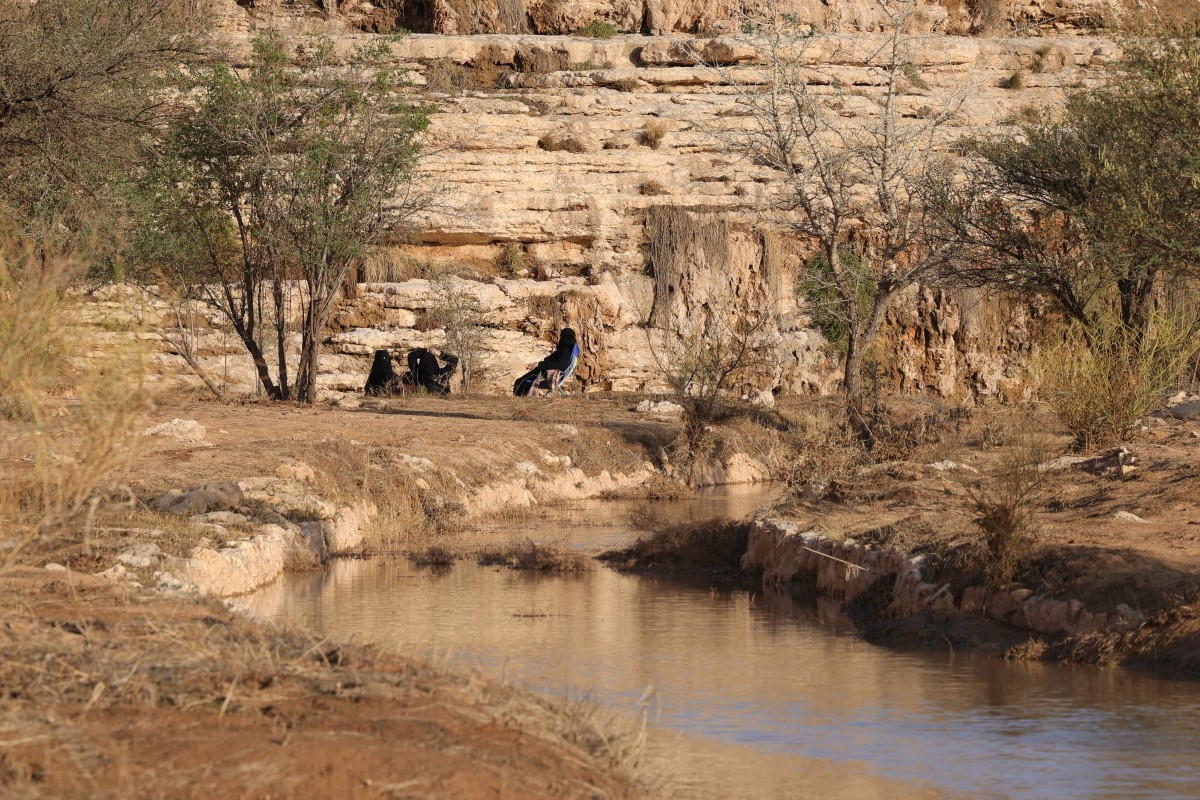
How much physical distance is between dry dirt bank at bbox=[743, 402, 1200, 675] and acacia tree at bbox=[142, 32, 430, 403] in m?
10.1

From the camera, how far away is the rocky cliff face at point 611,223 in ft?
96.8

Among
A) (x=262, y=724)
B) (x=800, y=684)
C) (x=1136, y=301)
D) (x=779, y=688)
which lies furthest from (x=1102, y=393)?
(x=262, y=724)

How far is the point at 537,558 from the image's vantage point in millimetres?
13805

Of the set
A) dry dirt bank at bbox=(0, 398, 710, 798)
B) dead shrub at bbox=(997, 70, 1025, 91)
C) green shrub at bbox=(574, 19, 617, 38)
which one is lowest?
dry dirt bank at bbox=(0, 398, 710, 798)

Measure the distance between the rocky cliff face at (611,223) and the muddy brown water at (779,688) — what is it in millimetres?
16291

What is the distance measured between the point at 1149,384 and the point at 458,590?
7503mm

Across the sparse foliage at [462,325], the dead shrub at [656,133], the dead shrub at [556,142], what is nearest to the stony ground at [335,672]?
the sparse foliage at [462,325]

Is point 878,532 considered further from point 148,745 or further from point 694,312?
point 694,312

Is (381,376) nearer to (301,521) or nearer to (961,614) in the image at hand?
(301,521)

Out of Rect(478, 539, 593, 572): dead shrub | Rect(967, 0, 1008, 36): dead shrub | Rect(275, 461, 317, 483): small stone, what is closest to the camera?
Rect(478, 539, 593, 572): dead shrub

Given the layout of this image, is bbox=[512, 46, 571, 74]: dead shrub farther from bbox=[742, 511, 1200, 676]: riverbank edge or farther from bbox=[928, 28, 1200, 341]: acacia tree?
bbox=[742, 511, 1200, 676]: riverbank edge

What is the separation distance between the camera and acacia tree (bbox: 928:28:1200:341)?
15.2 metres

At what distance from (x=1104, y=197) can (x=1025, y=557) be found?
9.18 meters

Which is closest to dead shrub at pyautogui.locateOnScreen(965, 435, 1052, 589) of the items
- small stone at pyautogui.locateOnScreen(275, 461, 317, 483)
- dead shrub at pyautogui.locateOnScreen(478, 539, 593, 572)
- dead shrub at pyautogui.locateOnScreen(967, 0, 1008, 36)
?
dead shrub at pyautogui.locateOnScreen(478, 539, 593, 572)
